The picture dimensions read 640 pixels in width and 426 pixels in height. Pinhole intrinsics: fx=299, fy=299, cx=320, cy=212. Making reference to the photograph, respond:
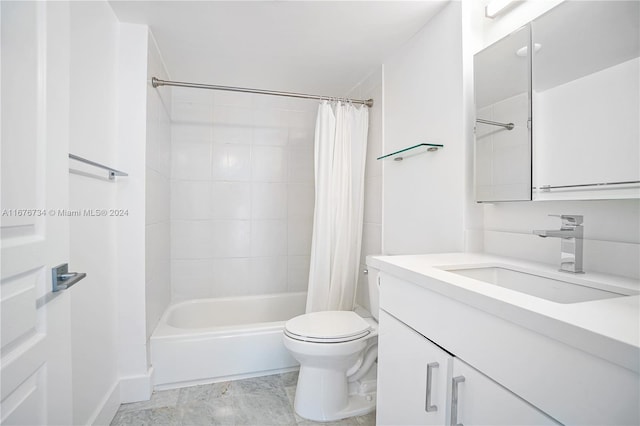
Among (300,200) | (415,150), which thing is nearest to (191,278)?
(300,200)

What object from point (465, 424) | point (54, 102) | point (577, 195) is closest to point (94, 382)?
point (54, 102)

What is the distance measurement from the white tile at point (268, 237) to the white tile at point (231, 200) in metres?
0.15

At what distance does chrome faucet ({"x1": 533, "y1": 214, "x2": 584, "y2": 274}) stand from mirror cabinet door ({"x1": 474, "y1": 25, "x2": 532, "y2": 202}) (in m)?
0.23

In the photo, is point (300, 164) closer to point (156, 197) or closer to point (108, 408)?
point (156, 197)

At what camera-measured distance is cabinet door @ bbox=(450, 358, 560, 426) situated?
624 millimetres

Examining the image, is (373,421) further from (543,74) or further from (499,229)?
(543,74)

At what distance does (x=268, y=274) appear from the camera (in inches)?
109

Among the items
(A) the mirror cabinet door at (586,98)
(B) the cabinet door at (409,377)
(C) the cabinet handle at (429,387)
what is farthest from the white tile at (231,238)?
(A) the mirror cabinet door at (586,98)

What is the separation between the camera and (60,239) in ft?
2.81

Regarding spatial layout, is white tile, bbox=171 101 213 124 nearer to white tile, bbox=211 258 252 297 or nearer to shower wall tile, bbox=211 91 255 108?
shower wall tile, bbox=211 91 255 108

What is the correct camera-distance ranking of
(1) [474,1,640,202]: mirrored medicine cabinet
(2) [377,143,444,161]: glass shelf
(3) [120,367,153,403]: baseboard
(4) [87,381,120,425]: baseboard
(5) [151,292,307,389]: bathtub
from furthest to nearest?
(5) [151,292,307,389]: bathtub → (3) [120,367,153,403]: baseboard → (2) [377,143,444,161]: glass shelf → (4) [87,381,120,425]: baseboard → (1) [474,1,640,202]: mirrored medicine cabinet

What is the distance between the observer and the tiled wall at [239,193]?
8.39 feet

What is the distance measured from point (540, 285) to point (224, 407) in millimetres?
1687

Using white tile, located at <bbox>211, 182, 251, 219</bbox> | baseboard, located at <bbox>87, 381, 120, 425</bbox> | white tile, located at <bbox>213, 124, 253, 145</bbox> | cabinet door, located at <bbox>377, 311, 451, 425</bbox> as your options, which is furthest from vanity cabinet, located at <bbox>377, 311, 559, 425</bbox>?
white tile, located at <bbox>213, 124, 253, 145</bbox>
